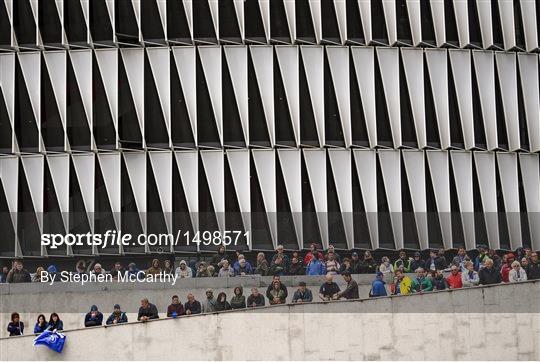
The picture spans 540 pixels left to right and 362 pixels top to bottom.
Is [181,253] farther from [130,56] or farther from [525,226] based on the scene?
[525,226]

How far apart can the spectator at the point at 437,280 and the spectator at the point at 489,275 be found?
39.7 inches

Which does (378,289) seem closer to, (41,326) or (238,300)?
(238,300)

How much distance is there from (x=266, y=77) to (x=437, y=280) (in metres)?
19.2

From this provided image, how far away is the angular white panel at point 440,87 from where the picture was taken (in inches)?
2301

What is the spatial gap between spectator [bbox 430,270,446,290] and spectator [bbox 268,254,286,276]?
4.26 m

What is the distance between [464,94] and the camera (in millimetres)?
58719

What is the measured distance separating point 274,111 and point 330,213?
176 inches

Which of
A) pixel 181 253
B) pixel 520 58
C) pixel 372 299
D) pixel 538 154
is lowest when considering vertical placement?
pixel 372 299

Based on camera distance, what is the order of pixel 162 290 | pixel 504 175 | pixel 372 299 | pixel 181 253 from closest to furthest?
pixel 372 299 → pixel 162 290 → pixel 181 253 → pixel 504 175

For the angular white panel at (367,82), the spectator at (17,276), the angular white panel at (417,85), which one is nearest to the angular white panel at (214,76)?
the angular white panel at (367,82)

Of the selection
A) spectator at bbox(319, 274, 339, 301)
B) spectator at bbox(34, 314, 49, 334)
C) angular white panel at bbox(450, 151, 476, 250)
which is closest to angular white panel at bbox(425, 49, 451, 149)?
angular white panel at bbox(450, 151, 476, 250)

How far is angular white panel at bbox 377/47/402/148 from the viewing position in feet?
190

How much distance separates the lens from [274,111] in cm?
5750

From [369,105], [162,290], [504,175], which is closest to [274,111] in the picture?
[369,105]
